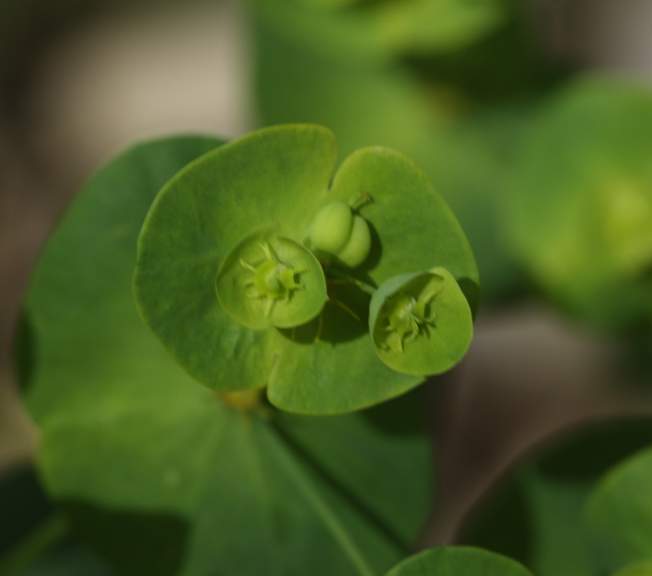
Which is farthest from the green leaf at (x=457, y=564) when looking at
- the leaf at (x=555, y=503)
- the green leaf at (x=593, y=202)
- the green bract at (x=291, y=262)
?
the green leaf at (x=593, y=202)

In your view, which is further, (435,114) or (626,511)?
(435,114)

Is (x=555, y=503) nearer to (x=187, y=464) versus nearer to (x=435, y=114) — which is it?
(x=187, y=464)

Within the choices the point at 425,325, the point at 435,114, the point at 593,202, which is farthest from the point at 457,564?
the point at 435,114

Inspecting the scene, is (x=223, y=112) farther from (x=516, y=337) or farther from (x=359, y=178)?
(x=359, y=178)

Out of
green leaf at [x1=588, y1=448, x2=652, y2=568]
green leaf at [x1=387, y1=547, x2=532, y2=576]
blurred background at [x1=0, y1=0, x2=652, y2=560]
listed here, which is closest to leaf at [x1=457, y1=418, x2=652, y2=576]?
green leaf at [x1=588, y1=448, x2=652, y2=568]

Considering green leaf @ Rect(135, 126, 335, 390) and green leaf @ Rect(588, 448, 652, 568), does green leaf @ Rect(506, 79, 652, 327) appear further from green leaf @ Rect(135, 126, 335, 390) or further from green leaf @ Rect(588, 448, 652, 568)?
green leaf @ Rect(135, 126, 335, 390)

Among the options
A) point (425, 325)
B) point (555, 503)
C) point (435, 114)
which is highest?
point (425, 325)

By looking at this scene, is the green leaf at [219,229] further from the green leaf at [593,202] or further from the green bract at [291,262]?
the green leaf at [593,202]
